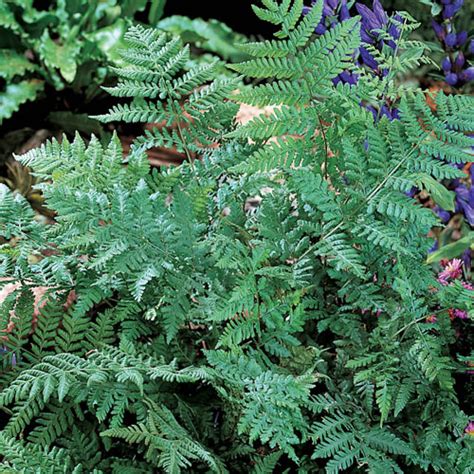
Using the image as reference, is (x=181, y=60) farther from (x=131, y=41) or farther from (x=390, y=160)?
(x=390, y=160)

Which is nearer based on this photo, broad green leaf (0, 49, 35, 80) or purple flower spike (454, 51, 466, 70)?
purple flower spike (454, 51, 466, 70)

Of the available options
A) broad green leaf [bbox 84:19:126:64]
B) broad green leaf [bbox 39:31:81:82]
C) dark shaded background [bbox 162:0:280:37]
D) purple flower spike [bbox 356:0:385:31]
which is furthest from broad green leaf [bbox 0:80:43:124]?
purple flower spike [bbox 356:0:385:31]

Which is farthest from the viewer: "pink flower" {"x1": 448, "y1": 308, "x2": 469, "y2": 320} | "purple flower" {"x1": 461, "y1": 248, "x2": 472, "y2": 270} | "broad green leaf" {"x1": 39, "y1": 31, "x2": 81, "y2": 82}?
"broad green leaf" {"x1": 39, "y1": 31, "x2": 81, "y2": 82}

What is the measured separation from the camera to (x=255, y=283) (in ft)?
3.62

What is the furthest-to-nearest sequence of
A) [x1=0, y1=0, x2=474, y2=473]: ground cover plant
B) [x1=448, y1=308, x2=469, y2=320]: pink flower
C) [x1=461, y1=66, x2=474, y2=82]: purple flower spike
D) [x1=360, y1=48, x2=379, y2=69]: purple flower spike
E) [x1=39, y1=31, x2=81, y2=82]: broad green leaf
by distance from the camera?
[x1=39, y1=31, x2=81, y2=82]: broad green leaf, [x1=461, y1=66, x2=474, y2=82]: purple flower spike, [x1=360, y1=48, x2=379, y2=69]: purple flower spike, [x1=448, y1=308, x2=469, y2=320]: pink flower, [x1=0, y1=0, x2=474, y2=473]: ground cover plant

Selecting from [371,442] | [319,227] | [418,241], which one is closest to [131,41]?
[319,227]

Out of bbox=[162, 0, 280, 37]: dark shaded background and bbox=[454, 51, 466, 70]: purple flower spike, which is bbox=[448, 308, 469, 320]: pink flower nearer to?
bbox=[454, 51, 466, 70]: purple flower spike

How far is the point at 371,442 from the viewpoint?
1.14 m

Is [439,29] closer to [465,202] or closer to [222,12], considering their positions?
[465,202]

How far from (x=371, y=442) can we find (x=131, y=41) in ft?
2.40

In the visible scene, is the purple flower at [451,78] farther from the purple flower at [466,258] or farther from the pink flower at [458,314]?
the pink flower at [458,314]

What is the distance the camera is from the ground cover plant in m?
1.07

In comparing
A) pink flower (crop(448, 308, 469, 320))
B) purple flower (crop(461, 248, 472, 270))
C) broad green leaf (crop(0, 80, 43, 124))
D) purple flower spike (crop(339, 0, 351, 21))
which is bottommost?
broad green leaf (crop(0, 80, 43, 124))

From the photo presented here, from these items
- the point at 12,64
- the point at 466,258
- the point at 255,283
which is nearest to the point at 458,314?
the point at 466,258
